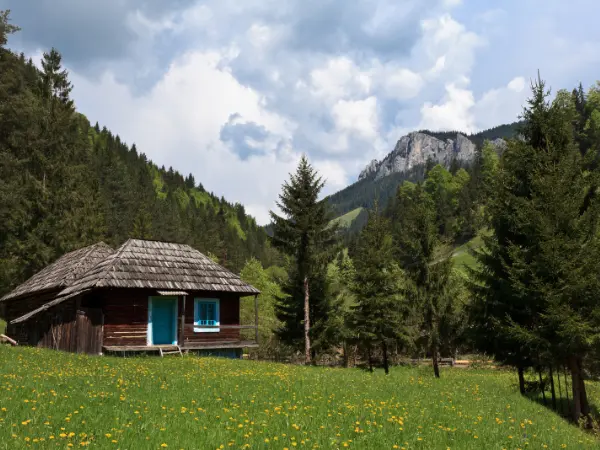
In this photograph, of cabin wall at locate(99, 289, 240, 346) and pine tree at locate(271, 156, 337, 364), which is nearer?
cabin wall at locate(99, 289, 240, 346)

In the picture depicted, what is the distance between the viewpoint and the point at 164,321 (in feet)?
Result: 85.3

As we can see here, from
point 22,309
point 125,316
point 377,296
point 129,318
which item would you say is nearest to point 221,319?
point 129,318

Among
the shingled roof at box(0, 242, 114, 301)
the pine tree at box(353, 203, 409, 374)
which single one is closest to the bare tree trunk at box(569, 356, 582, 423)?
the pine tree at box(353, 203, 409, 374)

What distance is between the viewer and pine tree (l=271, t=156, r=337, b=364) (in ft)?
99.4

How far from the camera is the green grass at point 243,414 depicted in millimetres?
7578

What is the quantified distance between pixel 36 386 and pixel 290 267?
21.6m

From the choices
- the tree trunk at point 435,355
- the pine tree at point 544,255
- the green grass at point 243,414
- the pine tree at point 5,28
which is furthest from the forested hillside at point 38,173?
the green grass at point 243,414

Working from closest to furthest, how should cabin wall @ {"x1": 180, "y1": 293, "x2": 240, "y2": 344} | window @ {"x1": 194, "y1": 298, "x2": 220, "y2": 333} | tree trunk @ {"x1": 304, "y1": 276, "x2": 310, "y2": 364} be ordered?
cabin wall @ {"x1": 180, "y1": 293, "x2": 240, "y2": 344} < window @ {"x1": 194, "y1": 298, "x2": 220, "y2": 333} < tree trunk @ {"x1": 304, "y1": 276, "x2": 310, "y2": 364}

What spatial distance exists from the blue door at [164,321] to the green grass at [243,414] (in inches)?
379

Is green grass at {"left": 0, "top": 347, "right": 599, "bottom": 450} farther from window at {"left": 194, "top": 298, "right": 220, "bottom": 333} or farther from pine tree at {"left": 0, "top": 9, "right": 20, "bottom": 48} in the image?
pine tree at {"left": 0, "top": 9, "right": 20, "bottom": 48}

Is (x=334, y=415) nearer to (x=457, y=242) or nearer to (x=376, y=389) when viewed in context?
(x=376, y=389)

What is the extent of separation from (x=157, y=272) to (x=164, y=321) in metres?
2.75

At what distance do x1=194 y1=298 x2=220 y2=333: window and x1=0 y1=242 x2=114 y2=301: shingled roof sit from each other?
23.7ft

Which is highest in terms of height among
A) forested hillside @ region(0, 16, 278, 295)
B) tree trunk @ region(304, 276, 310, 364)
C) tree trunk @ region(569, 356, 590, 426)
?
forested hillside @ region(0, 16, 278, 295)
